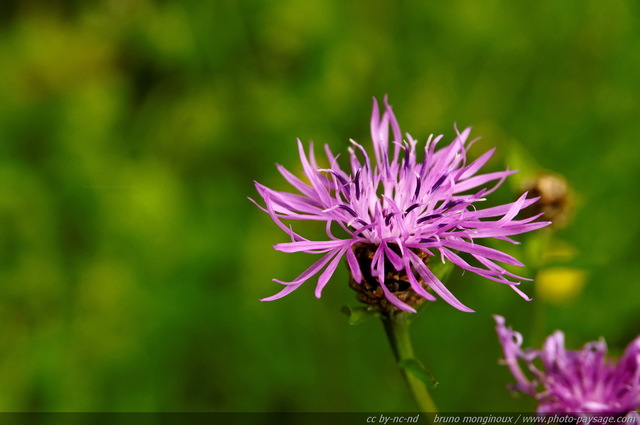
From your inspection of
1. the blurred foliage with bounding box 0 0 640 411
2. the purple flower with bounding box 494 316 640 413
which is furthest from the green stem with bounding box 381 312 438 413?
the blurred foliage with bounding box 0 0 640 411

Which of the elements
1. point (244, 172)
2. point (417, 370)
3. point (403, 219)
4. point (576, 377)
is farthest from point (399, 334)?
point (244, 172)

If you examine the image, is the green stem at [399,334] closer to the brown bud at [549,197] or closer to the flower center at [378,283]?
the flower center at [378,283]

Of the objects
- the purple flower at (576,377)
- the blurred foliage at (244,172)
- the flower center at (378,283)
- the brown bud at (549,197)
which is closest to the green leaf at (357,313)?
the flower center at (378,283)

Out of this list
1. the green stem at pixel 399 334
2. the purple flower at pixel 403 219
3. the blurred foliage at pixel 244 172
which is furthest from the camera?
the blurred foliage at pixel 244 172

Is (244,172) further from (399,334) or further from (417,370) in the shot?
(417,370)

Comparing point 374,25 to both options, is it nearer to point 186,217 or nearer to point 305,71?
point 305,71

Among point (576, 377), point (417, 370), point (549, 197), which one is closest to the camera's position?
point (417, 370)
